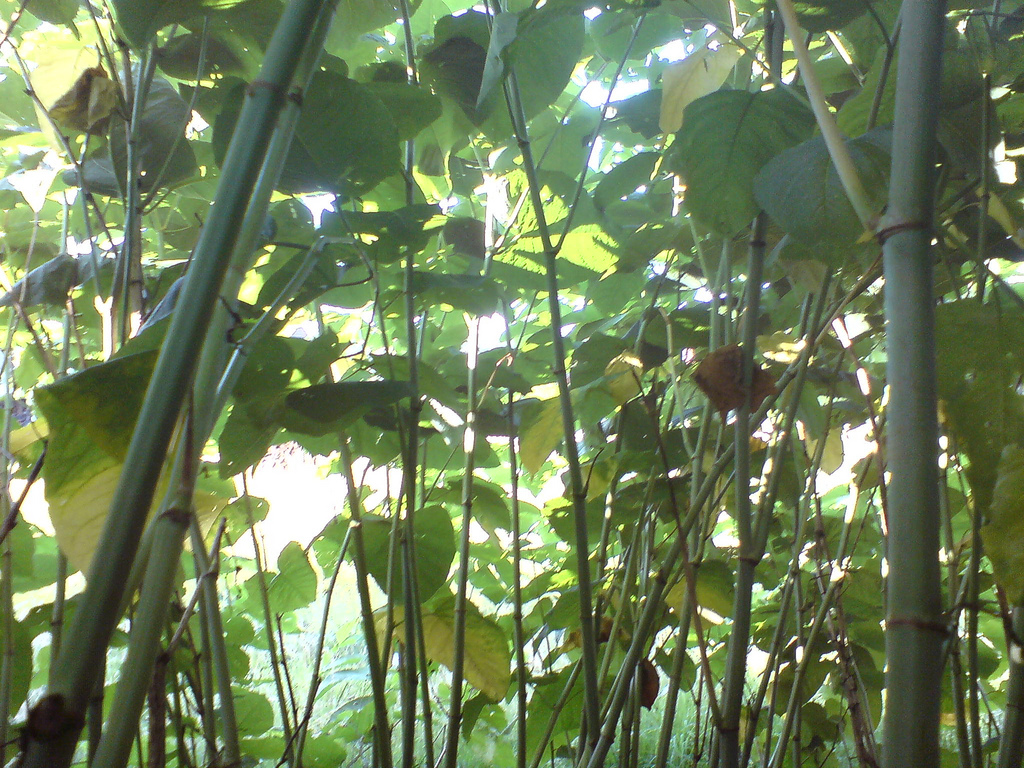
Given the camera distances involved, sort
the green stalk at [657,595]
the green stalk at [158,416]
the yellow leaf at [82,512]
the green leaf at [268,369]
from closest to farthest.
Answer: the green stalk at [158,416], the yellow leaf at [82,512], the green stalk at [657,595], the green leaf at [268,369]

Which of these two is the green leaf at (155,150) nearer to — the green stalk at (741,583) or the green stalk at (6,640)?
the green stalk at (6,640)

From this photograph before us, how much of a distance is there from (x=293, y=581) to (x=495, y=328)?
0.47 metres

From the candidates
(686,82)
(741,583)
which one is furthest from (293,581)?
(686,82)

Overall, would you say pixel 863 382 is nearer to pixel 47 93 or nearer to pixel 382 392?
pixel 382 392

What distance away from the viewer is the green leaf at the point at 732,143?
1.67 feet

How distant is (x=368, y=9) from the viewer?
2.19 ft

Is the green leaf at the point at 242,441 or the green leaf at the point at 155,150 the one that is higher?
the green leaf at the point at 155,150

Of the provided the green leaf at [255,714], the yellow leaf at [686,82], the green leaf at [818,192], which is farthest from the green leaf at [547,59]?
the green leaf at [255,714]

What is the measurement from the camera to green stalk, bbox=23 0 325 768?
0.21 meters

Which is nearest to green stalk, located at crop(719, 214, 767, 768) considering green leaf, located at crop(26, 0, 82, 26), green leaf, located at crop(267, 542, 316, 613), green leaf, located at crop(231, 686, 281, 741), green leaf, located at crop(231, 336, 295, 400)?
green leaf, located at crop(231, 336, 295, 400)

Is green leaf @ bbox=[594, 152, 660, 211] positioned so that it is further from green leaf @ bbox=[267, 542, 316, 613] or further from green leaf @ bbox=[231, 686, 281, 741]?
green leaf @ bbox=[231, 686, 281, 741]

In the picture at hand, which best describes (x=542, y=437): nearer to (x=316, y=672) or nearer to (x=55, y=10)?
(x=316, y=672)

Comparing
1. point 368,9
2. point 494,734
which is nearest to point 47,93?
point 368,9

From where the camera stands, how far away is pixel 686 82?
2.15 ft
